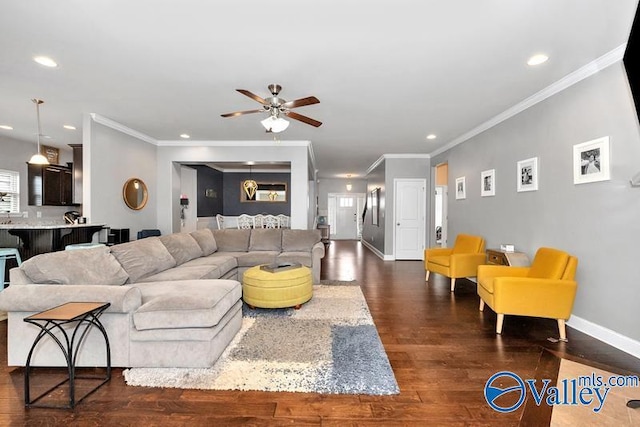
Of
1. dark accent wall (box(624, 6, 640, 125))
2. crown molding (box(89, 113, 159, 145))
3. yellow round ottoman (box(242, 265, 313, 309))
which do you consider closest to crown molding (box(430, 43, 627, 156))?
dark accent wall (box(624, 6, 640, 125))

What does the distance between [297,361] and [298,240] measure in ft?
9.63

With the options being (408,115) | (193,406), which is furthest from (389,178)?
(193,406)

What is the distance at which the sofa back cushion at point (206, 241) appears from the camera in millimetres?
4617

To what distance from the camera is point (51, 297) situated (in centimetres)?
206

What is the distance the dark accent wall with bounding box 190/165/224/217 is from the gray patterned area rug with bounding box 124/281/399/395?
6104mm

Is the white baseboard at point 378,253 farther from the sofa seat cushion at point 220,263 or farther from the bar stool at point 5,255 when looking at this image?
the bar stool at point 5,255

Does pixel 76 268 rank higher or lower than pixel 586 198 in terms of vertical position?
lower

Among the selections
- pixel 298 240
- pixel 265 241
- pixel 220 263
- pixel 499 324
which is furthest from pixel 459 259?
pixel 220 263

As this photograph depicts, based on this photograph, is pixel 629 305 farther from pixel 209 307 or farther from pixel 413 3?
pixel 209 307

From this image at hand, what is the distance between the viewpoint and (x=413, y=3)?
1930mm

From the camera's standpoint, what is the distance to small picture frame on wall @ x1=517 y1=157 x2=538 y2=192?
3.55m

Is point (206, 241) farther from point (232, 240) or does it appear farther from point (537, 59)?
point (537, 59)

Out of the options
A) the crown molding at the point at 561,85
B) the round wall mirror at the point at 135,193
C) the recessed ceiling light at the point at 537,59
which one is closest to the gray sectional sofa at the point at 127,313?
the round wall mirror at the point at 135,193

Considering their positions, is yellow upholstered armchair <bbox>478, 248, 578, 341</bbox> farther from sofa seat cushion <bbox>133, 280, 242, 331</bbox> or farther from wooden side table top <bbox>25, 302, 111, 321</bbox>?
wooden side table top <bbox>25, 302, 111, 321</bbox>
